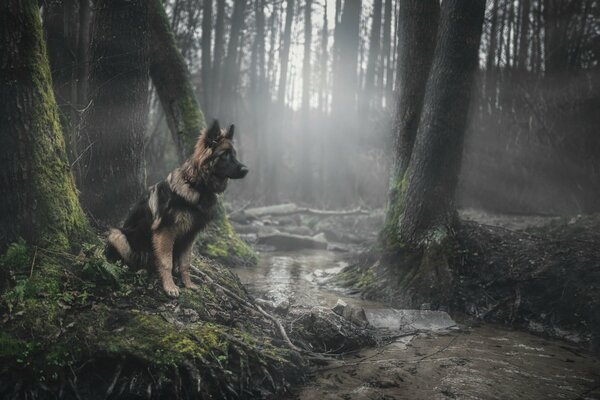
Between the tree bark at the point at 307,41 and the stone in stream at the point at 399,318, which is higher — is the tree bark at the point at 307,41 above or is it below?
above

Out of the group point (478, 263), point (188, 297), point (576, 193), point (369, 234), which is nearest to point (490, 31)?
point (576, 193)

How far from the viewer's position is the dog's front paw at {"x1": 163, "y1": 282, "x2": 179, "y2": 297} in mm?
4020

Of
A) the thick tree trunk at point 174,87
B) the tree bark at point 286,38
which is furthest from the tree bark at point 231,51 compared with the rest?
the thick tree trunk at point 174,87

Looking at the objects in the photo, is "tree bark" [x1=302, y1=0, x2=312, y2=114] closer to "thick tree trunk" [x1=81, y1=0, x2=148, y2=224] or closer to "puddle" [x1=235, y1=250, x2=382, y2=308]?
"puddle" [x1=235, y1=250, x2=382, y2=308]

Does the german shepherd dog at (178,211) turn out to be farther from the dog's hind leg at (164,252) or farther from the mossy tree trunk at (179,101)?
the mossy tree trunk at (179,101)

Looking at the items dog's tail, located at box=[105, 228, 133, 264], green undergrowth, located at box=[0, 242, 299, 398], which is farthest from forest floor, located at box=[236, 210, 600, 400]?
dog's tail, located at box=[105, 228, 133, 264]

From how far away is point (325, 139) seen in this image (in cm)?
2378

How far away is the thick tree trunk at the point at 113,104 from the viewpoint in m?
5.85

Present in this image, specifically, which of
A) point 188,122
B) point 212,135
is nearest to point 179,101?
point 188,122

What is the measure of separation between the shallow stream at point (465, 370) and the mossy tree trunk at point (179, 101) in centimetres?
491

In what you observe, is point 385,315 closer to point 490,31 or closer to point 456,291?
point 456,291

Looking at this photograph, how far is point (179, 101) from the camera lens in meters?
8.42

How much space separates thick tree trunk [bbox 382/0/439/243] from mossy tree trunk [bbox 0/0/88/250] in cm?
521

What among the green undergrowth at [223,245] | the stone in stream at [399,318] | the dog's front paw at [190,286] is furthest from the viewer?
the green undergrowth at [223,245]
